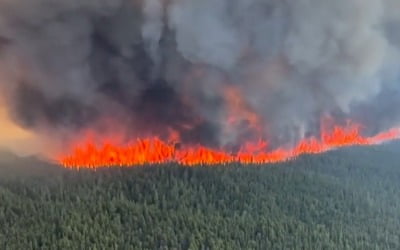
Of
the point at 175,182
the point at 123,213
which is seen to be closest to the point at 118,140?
the point at 175,182

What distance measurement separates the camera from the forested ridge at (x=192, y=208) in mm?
27656

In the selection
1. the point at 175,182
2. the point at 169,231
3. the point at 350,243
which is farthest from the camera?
the point at 175,182

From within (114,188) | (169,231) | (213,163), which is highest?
(213,163)

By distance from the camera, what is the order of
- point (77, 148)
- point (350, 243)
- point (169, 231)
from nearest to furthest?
point (169, 231), point (350, 243), point (77, 148)

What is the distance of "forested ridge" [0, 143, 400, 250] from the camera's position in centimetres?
2766

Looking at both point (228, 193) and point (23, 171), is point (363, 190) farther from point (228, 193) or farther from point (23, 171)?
point (23, 171)

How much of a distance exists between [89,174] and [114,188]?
67.4 inches

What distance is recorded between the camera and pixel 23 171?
3175 centimetres

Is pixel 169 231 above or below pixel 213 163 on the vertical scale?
below

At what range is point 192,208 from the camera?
3116cm

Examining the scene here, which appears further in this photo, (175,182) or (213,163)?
(213,163)

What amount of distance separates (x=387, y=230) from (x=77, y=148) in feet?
39.8

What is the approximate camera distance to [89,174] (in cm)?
3319

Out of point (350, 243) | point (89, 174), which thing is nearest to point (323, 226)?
point (350, 243)
